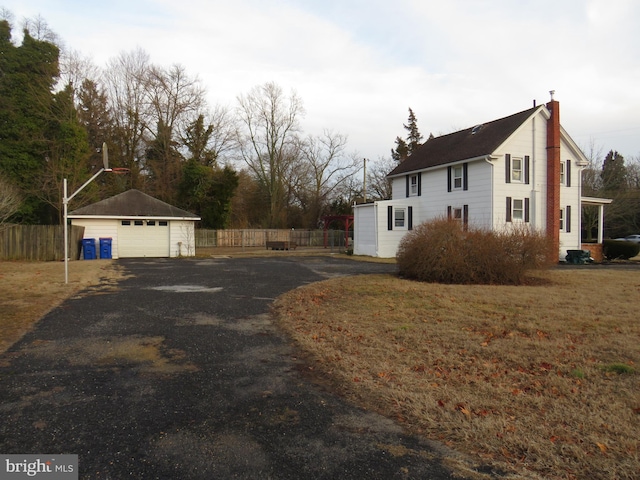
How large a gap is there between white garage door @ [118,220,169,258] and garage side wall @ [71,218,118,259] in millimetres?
276

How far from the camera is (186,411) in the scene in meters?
3.84

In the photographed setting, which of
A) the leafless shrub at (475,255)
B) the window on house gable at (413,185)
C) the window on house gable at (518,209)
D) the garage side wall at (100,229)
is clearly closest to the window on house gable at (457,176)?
the window on house gable at (518,209)

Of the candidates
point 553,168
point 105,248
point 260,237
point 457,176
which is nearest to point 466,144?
point 457,176

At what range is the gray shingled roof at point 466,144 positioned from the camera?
22.6 metres

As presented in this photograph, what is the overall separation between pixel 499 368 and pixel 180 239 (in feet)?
76.7

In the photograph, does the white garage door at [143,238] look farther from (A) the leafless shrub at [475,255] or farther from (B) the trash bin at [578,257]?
(B) the trash bin at [578,257]

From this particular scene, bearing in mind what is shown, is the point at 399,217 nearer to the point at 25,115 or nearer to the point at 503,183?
the point at 503,183

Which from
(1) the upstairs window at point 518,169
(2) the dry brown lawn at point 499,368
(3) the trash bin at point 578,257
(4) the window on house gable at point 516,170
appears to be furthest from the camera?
(4) the window on house gable at point 516,170

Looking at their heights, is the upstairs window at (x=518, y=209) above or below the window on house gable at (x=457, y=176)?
below

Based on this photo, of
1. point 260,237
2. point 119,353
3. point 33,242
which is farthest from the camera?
point 260,237

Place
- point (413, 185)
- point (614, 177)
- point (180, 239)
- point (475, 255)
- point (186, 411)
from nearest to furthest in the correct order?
point (186, 411), point (475, 255), point (180, 239), point (413, 185), point (614, 177)

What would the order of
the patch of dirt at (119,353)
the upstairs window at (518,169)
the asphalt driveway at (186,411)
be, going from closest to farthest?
the asphalt driveway at (186,411)
the patch of dirt at (119,353)
the upstairs window at (518,169)

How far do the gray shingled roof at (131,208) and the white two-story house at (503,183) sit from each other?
39.6 ft

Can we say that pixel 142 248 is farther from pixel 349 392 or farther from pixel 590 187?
pixel 590 187
